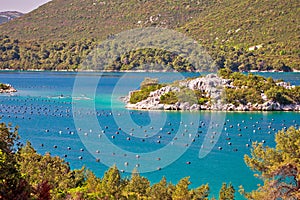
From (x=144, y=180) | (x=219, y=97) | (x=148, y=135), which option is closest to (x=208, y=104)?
(x=219, y=97)

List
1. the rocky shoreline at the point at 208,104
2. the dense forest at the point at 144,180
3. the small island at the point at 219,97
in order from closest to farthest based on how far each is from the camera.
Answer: the dense forest at the point at 144,180, the rocky shoreline at the point at 208,104, the small island at the point at 219,97

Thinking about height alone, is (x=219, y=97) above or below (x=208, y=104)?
above

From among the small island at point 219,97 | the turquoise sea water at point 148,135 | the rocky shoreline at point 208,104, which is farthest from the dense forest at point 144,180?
the small island at point 219,97

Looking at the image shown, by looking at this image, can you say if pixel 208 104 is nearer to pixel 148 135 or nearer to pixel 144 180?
pixel 148 135

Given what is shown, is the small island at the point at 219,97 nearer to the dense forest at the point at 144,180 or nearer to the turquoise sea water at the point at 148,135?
the turquoise sea water at the point at 148,135

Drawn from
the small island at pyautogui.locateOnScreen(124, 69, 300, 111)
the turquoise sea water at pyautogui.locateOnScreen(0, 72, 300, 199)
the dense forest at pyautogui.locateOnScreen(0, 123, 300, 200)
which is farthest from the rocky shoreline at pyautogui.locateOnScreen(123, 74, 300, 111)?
the dense forest at pyautogui.locateOnScreen(0, 123, 300, 200)

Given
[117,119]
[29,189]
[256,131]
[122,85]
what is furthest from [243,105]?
[29,189]

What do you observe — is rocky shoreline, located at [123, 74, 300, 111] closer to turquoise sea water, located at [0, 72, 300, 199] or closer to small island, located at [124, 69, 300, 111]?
small island, located at [124, 69, 300, 111]
